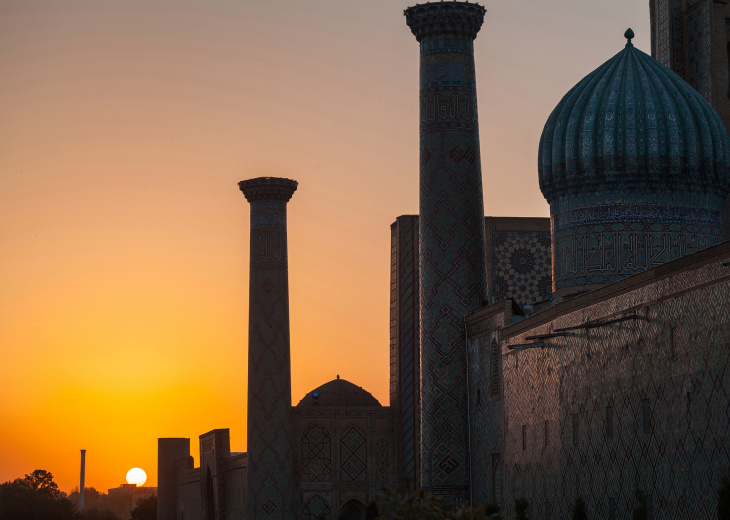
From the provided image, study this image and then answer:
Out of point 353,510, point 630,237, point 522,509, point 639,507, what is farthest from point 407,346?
point 639,507

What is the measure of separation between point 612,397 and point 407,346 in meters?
9.76

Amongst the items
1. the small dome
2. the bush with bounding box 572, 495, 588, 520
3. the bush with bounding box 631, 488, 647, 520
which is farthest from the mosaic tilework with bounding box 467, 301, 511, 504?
the small dome

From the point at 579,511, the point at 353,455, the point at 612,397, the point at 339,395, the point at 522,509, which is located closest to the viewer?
the point at 579,511

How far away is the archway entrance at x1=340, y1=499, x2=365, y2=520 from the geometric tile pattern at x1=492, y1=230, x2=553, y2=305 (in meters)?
3.96

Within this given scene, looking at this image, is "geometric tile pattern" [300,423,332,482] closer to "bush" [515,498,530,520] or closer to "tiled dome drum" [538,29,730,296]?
"tiled dome drum" [538,29,730,296]

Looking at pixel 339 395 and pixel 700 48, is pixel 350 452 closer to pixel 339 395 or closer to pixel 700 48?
pixel 339 395

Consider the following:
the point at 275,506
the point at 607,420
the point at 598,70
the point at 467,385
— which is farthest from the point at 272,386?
the point at 607,420

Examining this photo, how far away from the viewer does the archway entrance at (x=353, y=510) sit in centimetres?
2314

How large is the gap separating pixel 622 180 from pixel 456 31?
9.54 ft

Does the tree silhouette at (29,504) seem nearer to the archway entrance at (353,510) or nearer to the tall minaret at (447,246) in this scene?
the archway entrance at (353,510)

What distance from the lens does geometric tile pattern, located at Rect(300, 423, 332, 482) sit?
23422 millimetres

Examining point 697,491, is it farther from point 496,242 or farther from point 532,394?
point 496,242

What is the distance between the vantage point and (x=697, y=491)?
11789 mm

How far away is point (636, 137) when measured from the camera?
17750 millimetres
